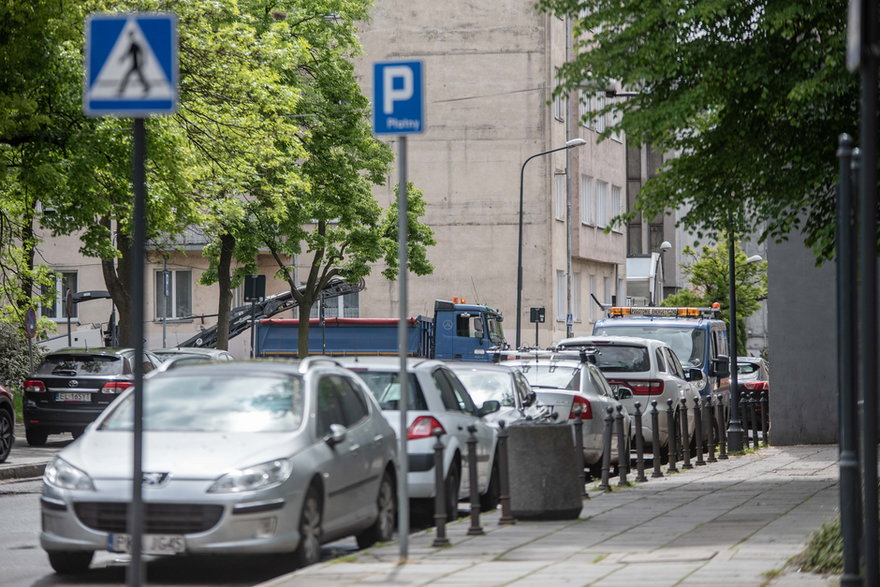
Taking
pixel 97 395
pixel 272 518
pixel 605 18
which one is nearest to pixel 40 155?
pixel 97 395

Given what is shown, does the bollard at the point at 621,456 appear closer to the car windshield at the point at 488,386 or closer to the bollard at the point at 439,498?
the car windshield at the point at 488,386

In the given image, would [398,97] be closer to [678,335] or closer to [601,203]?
[678,335]

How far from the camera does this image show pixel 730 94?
1748 centimetres

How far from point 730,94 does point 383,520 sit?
25.5ft

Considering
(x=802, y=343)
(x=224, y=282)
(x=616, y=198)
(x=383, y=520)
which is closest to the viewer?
(x=383, y=520)

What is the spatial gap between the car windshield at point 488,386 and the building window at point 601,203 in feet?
159

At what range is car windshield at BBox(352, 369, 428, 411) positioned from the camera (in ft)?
45.0

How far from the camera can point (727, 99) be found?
57.4 feet

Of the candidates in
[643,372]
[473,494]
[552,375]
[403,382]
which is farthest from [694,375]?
[403,382]

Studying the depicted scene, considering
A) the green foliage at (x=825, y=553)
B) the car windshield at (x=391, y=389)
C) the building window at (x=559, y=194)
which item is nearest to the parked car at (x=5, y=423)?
the car windshield at (x=391, y=389)

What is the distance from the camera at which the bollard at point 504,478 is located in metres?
12.8

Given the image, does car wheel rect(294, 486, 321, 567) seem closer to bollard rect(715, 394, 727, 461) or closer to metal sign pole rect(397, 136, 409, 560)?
metal sign pole rect(397, 136, 409, 560)

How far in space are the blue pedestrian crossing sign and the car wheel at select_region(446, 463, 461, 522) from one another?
6.90 meters

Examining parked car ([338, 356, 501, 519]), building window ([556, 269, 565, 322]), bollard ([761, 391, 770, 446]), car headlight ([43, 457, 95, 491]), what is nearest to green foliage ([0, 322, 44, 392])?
bollard ([761, 391, 770, 446])
